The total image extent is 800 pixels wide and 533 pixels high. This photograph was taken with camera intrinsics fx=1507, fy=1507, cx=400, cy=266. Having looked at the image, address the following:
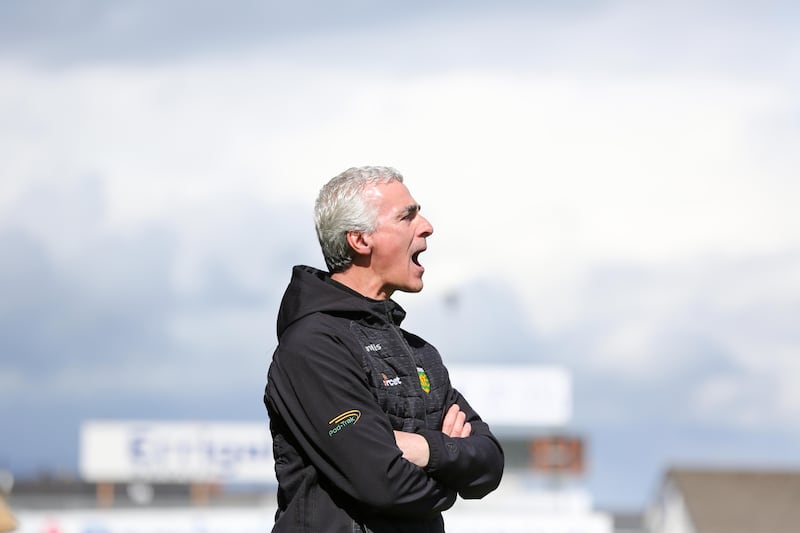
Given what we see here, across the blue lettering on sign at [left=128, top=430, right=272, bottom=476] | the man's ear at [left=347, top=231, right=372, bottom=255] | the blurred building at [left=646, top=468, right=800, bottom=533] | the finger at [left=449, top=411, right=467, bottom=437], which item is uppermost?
the man's ear at [left=347, top=231, right=372, bottom=255]

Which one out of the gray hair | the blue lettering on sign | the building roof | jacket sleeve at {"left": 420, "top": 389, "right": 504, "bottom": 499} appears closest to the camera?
jacket sleeve at {"left": 420, "top": 389, "right": 504, "bottom": 499}

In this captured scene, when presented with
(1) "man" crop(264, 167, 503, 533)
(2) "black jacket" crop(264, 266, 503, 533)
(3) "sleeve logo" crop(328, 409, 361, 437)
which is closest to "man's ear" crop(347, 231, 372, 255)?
(1) "man" crop(264, 167, 503, 533)

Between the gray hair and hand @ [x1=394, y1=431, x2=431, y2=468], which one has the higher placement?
the gray hair

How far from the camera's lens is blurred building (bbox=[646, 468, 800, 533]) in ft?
144

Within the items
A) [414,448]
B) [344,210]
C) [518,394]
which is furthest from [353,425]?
[518,394]

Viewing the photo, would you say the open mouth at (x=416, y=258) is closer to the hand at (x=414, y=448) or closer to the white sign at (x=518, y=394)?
the hand at (x=414, y=448)

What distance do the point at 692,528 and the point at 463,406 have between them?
41.3 metres

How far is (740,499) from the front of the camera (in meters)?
46.4

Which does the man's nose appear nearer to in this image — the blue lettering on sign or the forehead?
the forehead

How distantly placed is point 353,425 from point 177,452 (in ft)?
152

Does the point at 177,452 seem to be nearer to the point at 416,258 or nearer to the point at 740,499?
the point at 740,499

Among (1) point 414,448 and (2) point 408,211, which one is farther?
(2) point 408,211

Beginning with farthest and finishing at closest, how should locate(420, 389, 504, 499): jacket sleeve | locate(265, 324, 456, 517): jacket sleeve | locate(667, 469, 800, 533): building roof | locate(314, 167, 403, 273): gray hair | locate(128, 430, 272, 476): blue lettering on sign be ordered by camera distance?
locate(128, 430, 272, 476): blue lettering on sign, locate(667, 469, 800, 533): building roof, locate(314, 167, 403, 273): gray hair, locate(420, 389, 504, 499): jacket sleeve, locate(265, 324, 456, 517): jacket sleeve

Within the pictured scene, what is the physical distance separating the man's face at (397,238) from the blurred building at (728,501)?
1607 inches
